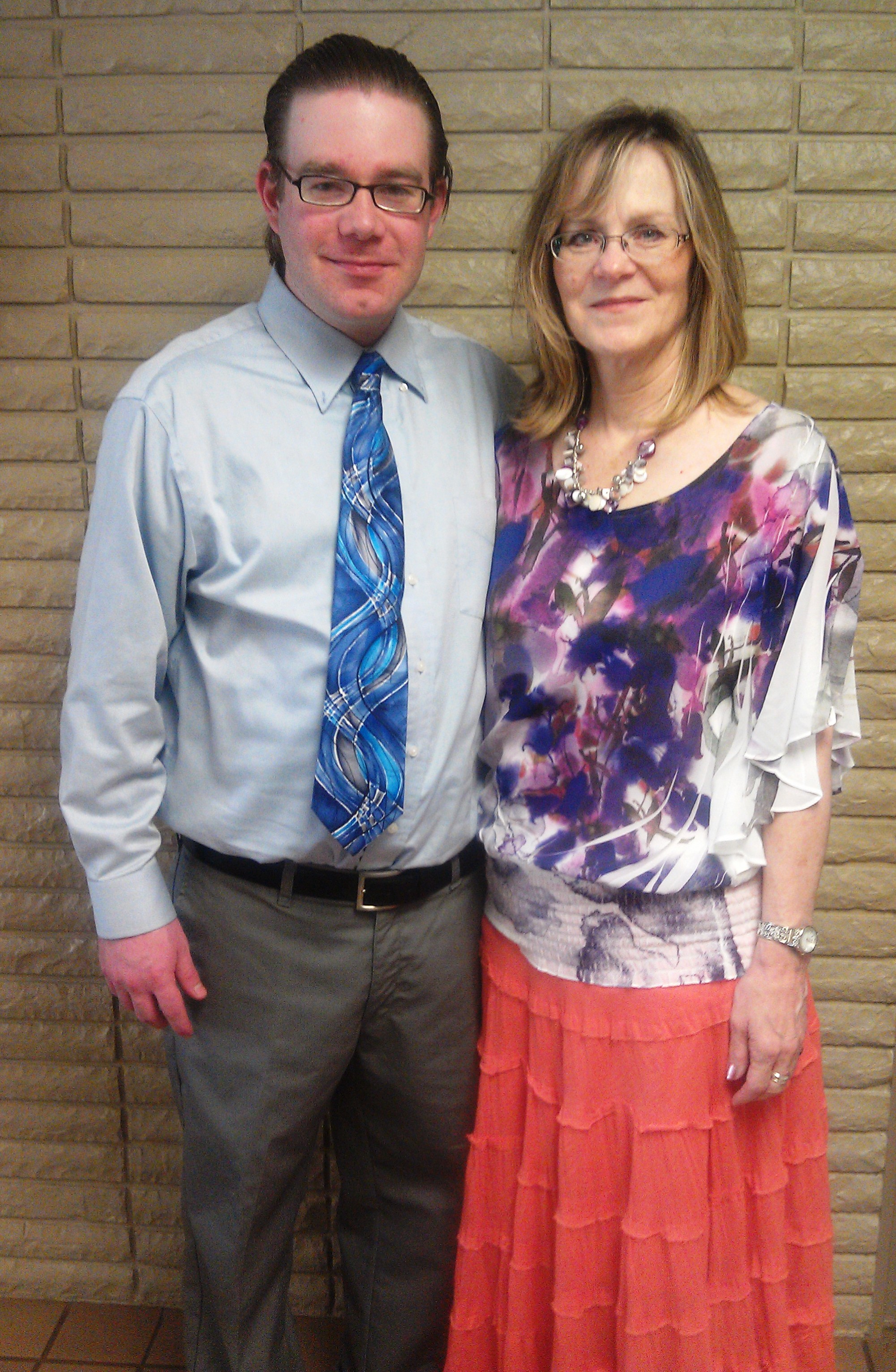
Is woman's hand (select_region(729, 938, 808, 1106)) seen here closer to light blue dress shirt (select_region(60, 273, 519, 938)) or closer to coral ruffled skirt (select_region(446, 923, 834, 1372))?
coral ruffled skirt (select_region(446, 923, 834, 1372))

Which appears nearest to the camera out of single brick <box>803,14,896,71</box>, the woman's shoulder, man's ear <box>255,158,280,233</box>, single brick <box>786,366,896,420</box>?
the woman's shoulder

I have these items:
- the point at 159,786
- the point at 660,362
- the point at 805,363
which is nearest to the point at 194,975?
the point at 159,786

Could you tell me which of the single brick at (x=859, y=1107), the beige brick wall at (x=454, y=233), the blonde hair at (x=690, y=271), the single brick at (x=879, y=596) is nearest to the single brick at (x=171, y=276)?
the beige brick wall at (x=454, y=233)

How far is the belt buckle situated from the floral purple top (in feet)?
0.61

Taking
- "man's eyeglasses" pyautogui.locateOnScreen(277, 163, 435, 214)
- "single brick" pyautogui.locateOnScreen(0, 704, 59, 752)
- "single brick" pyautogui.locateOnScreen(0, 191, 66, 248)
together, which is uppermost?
"single brick" pyautogui.locateOnScreen(0, 191, 66, 248)

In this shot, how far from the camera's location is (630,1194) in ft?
4.64

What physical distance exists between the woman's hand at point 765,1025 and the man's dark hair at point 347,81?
43.9 inches

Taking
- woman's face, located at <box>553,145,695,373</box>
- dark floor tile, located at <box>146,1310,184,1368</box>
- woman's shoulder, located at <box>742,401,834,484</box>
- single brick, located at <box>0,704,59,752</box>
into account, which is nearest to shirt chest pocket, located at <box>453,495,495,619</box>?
woman's face, located at <box>553,145,695,373</box>

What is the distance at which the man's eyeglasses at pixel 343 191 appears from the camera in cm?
140

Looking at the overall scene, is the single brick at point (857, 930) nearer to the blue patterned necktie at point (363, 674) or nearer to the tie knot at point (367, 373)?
the blue patterned necktie at point (363, 674)

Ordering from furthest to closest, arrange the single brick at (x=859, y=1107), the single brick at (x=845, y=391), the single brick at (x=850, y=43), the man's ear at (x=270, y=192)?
the single brick at (x=859, y=1107), the single brick at (x=845, y=391), the single brick at (x=850, y=43), the man's ear at (x=270, y=192)

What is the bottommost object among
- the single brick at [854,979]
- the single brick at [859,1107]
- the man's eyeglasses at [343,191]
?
the single brick at [859,1107]

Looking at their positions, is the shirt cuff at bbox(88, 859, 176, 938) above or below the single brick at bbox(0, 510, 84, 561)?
below

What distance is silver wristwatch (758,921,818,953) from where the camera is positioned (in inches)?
55.7
